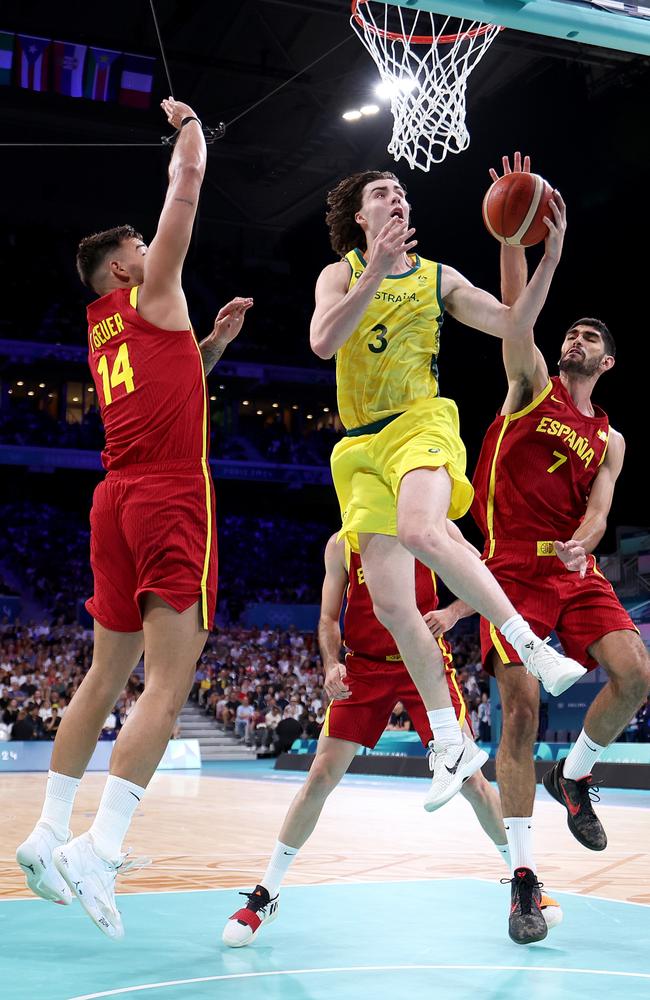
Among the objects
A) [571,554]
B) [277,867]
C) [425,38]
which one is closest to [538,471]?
[571,554]

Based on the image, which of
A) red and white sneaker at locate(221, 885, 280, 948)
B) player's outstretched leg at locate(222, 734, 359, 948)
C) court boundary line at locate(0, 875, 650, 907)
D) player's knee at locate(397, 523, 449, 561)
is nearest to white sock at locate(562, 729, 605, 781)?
court boundary line at locate(0, 875, 650, 907)

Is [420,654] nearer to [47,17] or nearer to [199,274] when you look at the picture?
[47,17]

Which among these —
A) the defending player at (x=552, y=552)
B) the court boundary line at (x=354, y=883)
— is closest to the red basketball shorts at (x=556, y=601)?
the defending player at (x=552, y=552)

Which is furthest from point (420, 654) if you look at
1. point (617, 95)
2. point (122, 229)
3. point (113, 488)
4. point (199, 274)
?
point (199, 274)

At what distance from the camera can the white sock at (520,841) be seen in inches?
186

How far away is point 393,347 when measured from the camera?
4.73 meters

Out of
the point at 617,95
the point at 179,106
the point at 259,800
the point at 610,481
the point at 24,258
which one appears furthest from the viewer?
the point at 24,258

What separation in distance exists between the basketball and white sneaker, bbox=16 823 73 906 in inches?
122

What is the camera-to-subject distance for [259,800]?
43.2 ft

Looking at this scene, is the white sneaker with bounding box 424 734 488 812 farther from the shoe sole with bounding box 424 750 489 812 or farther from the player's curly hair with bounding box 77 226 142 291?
the player's curly hair with bounding box 77 226 142 291

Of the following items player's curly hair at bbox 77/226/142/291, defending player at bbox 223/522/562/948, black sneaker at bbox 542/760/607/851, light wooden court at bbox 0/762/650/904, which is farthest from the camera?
light wooden court at bbox 0/762/650/904

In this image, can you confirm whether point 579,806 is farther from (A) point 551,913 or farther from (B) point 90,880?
(B) point 90,880

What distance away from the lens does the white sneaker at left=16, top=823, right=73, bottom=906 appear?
3928 millimetres

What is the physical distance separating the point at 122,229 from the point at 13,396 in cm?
2863
